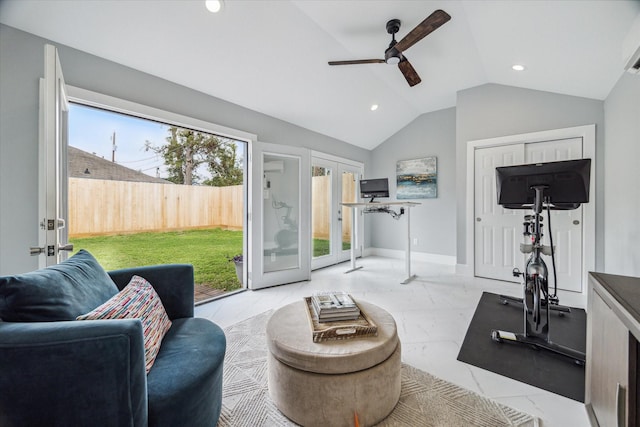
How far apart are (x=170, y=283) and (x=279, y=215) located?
2346 millimetres

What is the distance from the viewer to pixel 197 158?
19.5 feet

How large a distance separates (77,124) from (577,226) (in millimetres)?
6851

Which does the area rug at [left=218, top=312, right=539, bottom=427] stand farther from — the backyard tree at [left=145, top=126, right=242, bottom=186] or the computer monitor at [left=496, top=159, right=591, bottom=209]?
the backyard tree at [left=145, top=126, right=242, bottom=186]

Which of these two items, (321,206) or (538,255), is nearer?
(538,255)

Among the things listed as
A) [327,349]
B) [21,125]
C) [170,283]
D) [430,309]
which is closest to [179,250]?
[21,125]

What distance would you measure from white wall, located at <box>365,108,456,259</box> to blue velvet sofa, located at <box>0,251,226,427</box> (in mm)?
4736

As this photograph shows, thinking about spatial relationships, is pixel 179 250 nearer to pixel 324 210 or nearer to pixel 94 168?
pixel 94 168

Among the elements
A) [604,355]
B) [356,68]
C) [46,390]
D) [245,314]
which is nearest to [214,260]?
[245,314]

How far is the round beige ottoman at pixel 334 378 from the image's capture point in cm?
123

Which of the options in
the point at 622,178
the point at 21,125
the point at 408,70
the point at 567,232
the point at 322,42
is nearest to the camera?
the point at 21,125

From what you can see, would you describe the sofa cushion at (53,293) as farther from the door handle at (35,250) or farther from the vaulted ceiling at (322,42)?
the vaulted ceiling at (322,42)

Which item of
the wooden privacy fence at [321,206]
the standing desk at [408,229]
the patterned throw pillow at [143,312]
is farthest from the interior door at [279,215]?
the patterned throw pillow at [143,312]

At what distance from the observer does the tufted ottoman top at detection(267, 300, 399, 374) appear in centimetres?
122

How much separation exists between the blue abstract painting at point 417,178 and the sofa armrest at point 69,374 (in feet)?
16.7
